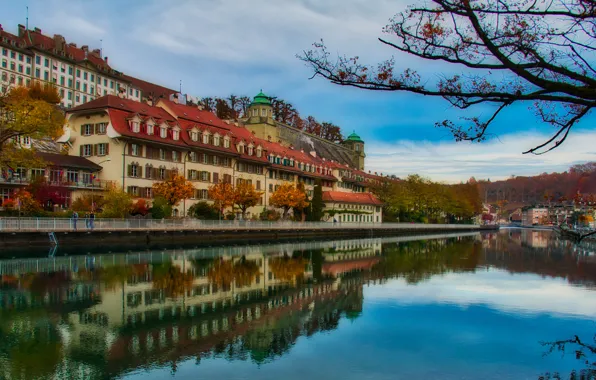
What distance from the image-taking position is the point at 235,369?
13625 millimetres

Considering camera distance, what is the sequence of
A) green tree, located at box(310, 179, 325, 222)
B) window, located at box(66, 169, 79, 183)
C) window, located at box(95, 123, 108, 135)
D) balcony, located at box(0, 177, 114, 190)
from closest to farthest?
balcony, located at box(0, 177, 114, 190) < window, located at box(66, 169, 79, 183) < window, located at box(95, 123, 108, 135) < green tree, located at box(310, 179, 325, 222)

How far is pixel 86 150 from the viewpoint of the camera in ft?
192

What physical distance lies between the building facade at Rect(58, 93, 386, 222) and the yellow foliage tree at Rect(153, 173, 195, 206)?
6.33ft

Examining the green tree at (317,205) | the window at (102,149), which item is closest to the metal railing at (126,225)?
the green tree at (317,205)

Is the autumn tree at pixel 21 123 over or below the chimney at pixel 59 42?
below

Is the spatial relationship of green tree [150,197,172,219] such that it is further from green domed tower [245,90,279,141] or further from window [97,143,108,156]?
green domed tower [245,90,279,141]

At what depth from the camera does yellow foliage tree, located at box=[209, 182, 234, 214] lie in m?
63.3

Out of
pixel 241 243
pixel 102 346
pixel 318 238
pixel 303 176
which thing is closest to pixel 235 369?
pixel 102 346

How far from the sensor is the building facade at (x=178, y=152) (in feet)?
186

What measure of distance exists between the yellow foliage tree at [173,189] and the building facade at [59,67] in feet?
126

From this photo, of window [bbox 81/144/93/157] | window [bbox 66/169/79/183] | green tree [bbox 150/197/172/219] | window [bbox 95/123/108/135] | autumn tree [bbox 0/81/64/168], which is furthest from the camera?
window [bbox 81/144/93/157]

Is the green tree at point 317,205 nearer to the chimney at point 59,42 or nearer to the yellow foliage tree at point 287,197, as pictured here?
the yellow foliage tree at point 287,197

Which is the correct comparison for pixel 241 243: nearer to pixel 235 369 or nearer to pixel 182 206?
pixel 182 206

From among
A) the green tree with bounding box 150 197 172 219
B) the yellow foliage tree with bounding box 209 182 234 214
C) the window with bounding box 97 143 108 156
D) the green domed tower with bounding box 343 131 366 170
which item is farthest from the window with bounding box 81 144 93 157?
the green domed tower with bounding box 343 131 366 170
